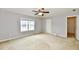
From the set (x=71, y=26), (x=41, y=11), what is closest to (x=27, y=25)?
(x=41, y=11)

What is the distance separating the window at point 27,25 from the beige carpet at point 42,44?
192mm

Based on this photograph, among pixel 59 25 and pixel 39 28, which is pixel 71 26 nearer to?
pixel 59 25

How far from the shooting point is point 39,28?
A: 161cm

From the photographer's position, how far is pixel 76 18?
1433mm

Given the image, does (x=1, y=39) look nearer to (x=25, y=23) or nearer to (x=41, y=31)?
(x=25, y=23)

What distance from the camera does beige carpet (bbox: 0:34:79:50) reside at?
137 centimetres

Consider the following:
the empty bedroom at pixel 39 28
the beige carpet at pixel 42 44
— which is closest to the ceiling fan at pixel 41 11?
the empty bedroom at pixel 39 28

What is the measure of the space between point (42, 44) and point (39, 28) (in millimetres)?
340

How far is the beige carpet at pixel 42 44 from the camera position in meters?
1.37
